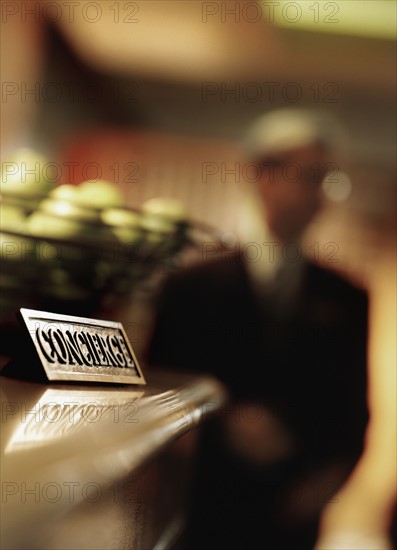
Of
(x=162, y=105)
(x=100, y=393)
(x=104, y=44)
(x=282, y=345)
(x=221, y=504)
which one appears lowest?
(x=221, y=504)

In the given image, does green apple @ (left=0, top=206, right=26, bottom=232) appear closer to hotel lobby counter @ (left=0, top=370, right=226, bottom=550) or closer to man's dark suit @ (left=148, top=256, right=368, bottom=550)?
hotel lobby counter @ (left=0, top=370, right=226, bottom=550)

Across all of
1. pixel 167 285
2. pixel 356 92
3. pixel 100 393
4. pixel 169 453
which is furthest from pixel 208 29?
pixel 100 393

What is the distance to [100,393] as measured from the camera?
0.59 m

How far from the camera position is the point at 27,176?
93 centimetres

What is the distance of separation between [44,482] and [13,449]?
0.04 meters

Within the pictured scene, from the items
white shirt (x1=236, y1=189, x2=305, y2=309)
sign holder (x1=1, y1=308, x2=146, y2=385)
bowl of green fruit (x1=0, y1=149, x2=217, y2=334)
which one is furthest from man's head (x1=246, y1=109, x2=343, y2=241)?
sign holder (x1=1, y1=308, x2=146, y2=385)

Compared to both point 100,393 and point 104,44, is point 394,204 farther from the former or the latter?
point 100,393

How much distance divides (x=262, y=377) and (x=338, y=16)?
208 centimetres

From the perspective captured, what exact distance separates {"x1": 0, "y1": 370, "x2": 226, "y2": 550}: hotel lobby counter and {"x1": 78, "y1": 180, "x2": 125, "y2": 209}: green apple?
0.19 meters

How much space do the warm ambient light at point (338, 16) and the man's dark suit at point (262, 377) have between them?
167cm

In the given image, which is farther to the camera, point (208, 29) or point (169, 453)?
point (208, 29)

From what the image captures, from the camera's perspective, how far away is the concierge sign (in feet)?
1.95

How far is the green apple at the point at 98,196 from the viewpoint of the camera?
2.75 ft

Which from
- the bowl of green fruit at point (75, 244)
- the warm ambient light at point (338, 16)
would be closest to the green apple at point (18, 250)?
the bowl of green fruit at point (75, 244)
